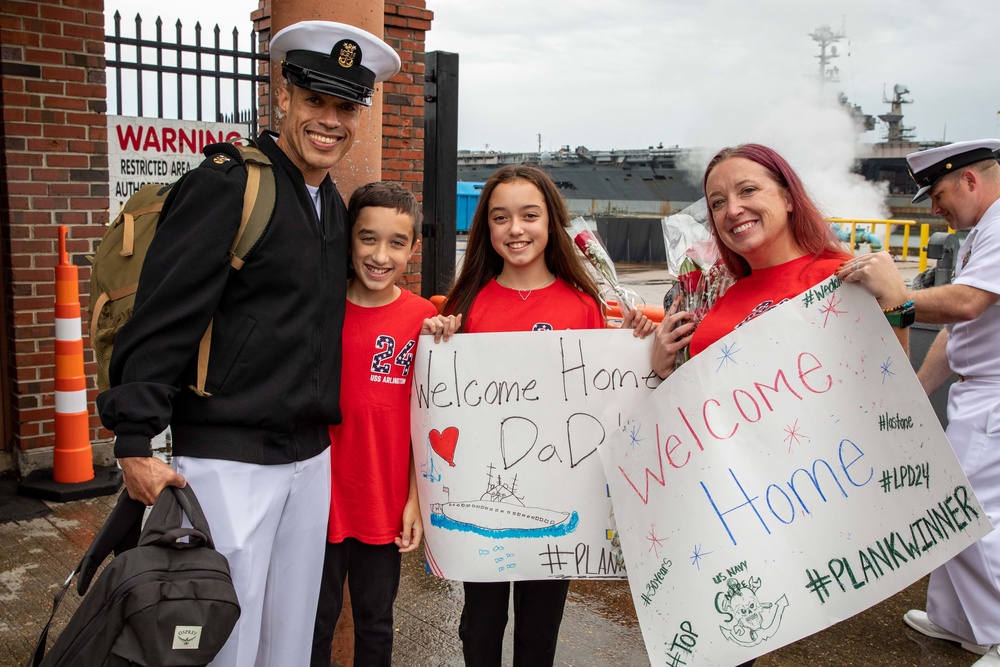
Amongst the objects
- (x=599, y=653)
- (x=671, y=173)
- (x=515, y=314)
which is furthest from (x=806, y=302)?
(x=671, y=173)

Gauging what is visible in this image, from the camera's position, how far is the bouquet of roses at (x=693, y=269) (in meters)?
2.81

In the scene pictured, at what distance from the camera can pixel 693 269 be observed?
290cm

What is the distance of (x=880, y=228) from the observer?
4212cm

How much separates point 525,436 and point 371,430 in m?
0.50

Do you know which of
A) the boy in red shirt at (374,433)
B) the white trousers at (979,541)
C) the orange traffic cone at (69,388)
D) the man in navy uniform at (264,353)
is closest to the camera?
the man in navy uniform at (264,353)

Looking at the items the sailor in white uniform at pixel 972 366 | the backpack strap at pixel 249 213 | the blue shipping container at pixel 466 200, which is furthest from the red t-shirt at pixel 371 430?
the blue shipping container at pixel 466 200

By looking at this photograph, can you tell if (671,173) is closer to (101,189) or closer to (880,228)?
(880,228)

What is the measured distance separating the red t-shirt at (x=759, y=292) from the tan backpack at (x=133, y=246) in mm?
1350

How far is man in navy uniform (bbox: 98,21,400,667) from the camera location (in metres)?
2.18

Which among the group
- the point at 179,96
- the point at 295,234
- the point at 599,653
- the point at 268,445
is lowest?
the point at 599,653

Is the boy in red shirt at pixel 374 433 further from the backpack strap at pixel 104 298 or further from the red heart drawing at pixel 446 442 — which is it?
the backpack strap at pixel 104 298

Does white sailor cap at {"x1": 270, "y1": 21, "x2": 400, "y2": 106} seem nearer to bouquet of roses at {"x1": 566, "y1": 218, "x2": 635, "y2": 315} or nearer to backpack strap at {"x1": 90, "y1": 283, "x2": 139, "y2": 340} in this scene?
backpack strap at {"x1": 90, "y1": 283, "x2": 139, "y2": 340}

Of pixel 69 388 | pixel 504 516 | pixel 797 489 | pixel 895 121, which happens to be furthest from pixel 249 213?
pixel 895 121

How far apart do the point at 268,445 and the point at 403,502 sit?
0.58m
